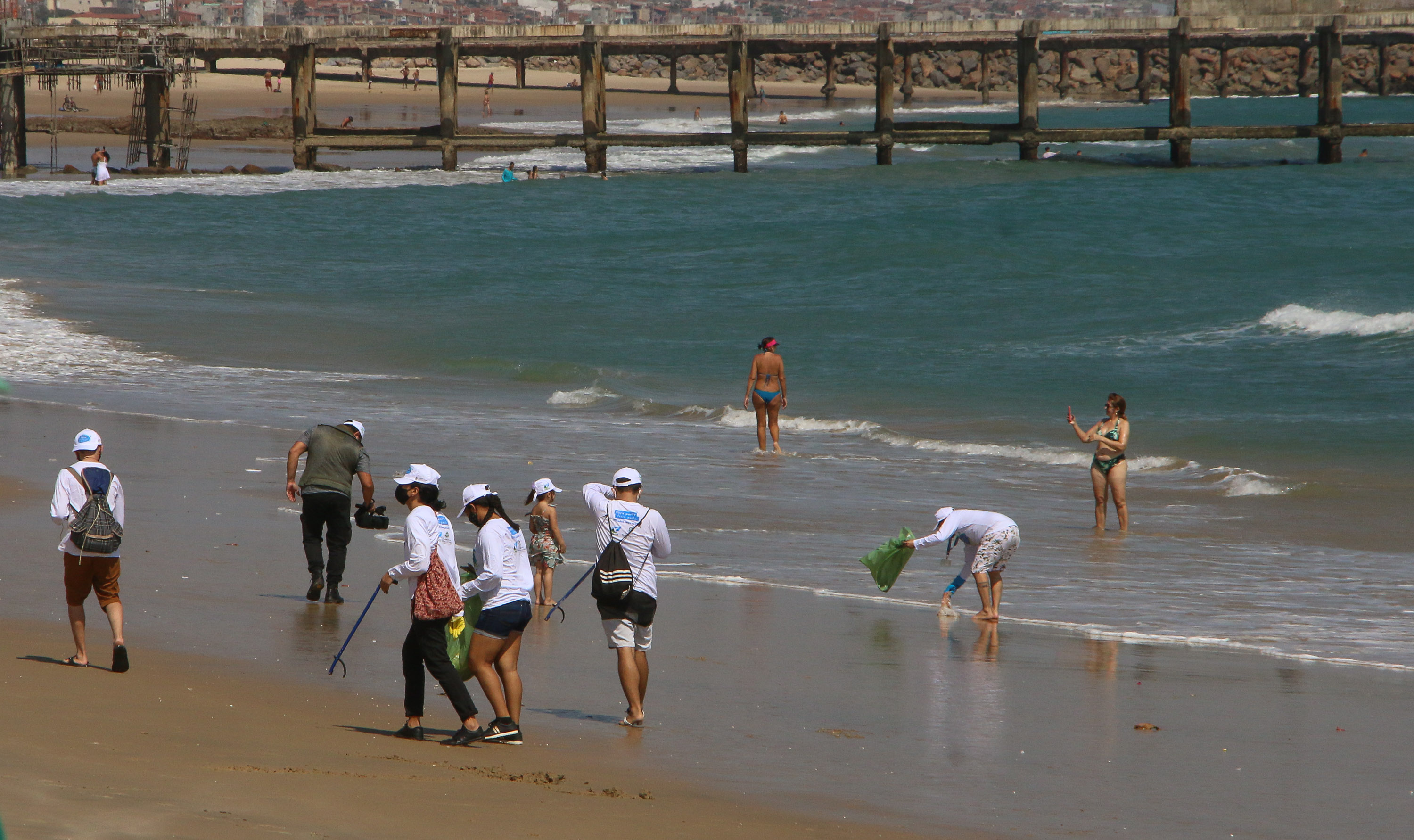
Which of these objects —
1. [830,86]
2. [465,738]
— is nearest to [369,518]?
[465,738]

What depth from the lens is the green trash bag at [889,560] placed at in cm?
946

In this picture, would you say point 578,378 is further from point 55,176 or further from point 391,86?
point 391,86

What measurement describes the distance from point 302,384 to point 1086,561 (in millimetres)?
11375

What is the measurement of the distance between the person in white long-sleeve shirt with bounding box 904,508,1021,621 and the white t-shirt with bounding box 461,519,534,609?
347 cm

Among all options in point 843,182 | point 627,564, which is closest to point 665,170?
point 843,182

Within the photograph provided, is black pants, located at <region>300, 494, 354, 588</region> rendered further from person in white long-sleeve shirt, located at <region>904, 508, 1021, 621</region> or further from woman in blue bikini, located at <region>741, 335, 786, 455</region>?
woman in blue bikini, located at <region>741, 335, 786, 455</region>

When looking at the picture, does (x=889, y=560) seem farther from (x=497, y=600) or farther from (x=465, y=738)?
(x=465, y=738)

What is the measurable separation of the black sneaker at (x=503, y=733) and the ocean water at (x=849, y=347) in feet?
12.3

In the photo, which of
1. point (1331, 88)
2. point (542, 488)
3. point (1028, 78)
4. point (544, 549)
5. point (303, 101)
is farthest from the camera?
point (303, 101)

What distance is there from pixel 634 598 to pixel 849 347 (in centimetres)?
1640

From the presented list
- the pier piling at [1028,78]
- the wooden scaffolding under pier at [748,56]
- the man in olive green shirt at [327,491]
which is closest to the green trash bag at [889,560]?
the man in olive green shirt at [327,491]

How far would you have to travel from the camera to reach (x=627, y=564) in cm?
682

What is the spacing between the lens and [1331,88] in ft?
130

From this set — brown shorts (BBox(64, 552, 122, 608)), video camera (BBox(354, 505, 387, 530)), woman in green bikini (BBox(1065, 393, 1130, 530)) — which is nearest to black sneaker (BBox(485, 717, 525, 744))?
video camera (BBox(354, 505, 387, 530))
